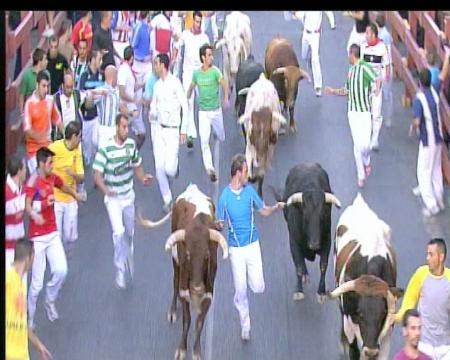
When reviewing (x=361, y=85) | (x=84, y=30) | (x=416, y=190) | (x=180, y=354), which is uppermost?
(x=84, y=30)

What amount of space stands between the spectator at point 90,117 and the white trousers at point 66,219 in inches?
26.9

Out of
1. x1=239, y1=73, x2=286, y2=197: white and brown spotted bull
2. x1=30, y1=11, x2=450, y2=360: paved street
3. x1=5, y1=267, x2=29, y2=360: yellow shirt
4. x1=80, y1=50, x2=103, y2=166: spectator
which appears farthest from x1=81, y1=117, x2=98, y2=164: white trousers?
x1=5, y1=267, x2=29, y2=360: yellow shirt

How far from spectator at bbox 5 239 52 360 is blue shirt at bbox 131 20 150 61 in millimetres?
2798

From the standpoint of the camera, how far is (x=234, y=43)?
11438mm

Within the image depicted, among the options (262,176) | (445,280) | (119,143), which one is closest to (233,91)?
(262,176)

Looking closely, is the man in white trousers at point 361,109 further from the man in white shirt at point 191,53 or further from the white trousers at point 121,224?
the white trousers at point 121,224

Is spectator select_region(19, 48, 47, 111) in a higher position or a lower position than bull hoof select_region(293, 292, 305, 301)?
higher

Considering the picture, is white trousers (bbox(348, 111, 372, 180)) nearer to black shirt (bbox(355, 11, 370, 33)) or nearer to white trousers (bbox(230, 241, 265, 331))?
black shirt (bbox(355, 11, 370, 33))

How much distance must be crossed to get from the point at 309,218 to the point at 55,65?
6.97ft

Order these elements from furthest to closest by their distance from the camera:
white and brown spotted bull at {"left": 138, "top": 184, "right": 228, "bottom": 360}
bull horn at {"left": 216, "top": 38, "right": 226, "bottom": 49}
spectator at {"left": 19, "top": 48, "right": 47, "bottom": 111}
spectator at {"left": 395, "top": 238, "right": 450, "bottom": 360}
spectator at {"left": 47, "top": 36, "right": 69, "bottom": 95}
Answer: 1. bull horn at {"left": 216, "top": 38, "right": 226, "bottom": 49}
2. spectator at {"left": 47, "top": 36, "right": 69, "bottom": 95}
3. spectator at {"left": 19, "top": 48, "right": 47, "bottom": 111}
4. white and brown spotted bull at {"left": 138, "top": 184, "right": 228, "bottom": 360}
5. spectator at {"left": 395, "top": 238, "right": 450, "bottom": 360}

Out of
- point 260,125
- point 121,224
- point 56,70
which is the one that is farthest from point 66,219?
point 260,125

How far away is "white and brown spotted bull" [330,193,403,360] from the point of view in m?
8.27

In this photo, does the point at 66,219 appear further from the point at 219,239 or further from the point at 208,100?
the point at 208,100

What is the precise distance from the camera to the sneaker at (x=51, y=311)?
9086 millimetres
